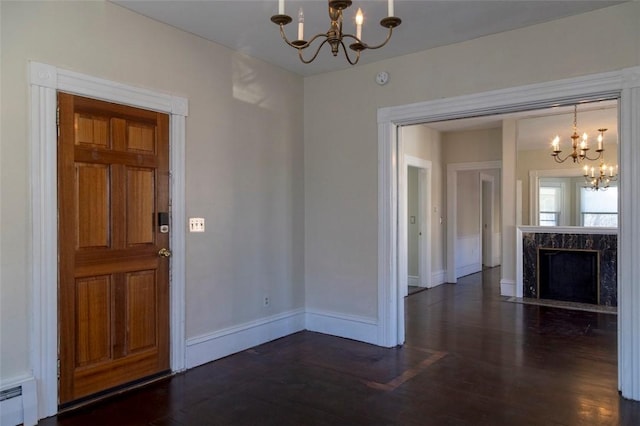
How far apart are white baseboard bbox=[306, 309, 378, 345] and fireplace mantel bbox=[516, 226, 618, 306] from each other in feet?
11.3

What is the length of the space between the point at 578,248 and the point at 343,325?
4.10 metres

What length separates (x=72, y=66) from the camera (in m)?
2.92

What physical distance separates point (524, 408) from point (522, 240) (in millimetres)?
4284

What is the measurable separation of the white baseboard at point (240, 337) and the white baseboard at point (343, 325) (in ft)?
0.47

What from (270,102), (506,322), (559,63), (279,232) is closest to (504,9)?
(559,63)

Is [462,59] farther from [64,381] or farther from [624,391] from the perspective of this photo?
[64,381]

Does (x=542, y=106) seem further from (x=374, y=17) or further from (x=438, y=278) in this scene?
(x=438, y=278)

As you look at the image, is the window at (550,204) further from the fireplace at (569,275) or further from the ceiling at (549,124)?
the fireplace at (569,275)

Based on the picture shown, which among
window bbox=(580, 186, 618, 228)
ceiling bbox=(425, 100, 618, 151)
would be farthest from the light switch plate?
window bbox=(580, 186, 618, 228)

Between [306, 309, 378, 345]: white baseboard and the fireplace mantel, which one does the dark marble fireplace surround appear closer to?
the fireplace mantel

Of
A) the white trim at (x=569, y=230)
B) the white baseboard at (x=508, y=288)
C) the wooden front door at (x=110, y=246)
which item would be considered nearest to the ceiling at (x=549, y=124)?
the white trim at (x=569, y=230)

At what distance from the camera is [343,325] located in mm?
4594

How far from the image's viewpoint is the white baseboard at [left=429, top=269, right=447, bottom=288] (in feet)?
25.0

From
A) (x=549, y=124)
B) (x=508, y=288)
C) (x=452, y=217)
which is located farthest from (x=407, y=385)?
(x=549, y=124)
